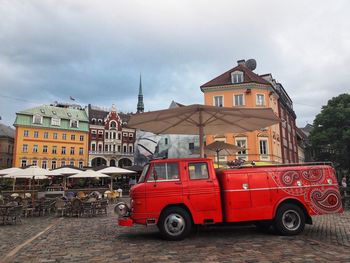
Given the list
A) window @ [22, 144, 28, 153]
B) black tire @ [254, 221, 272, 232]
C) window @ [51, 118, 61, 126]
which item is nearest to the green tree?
black tire @ [254, 221, 272, 232]

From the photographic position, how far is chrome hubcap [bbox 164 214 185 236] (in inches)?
338

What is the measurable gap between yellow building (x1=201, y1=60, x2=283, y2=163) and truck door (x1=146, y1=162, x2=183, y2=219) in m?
31.1

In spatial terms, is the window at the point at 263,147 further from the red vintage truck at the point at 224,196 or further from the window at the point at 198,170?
the window at the point at 198,170

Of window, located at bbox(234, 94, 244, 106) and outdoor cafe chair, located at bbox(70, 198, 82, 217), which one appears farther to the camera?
window, located at bbox(234, 94, 244, 106)

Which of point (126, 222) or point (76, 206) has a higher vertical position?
point (76, 206)

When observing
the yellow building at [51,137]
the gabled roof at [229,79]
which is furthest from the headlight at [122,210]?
the yellow building at [51,137]

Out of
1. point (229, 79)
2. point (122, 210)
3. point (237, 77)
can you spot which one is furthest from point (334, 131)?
point (122, 210)

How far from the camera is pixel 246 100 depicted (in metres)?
39.9

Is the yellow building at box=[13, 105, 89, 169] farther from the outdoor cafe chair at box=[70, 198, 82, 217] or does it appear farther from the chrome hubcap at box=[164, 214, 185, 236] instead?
the chrome hubcap at box=[164, 214, 185, 236]

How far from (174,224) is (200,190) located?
1223 millimetres

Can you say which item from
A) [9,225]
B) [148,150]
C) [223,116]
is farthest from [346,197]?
[148,150]

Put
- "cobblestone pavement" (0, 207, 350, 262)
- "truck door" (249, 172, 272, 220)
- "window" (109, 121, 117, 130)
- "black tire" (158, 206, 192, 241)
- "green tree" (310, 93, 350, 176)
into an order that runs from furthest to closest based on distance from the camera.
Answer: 1. "window" (109, 121, 117, 130)
2. "green tree" (310, 93, 350, 176)
3. "truck door" (249, 172, 272, 220)
4. "black tire" (158, 206, 192, 241)
5. "cobblestone pavement" (0, 207, 350, 262)

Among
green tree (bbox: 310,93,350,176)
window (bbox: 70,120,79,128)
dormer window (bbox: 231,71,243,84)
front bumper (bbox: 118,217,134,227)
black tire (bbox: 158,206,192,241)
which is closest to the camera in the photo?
black tire (bbox: 158,206,192,241)

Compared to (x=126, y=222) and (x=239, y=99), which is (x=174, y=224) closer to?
(x=126, y=222)
